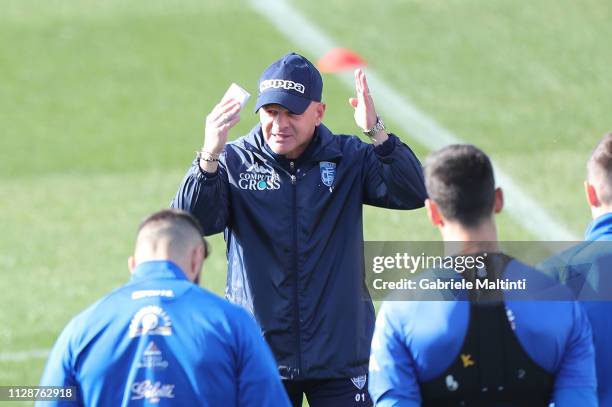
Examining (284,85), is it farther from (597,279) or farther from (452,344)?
(452,344)

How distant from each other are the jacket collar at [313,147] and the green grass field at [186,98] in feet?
21.5

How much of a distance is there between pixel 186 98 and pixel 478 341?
17401 mm

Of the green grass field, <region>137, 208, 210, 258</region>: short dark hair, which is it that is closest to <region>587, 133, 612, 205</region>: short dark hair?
<region>137, 208, 210, 258</region>: short dark hair

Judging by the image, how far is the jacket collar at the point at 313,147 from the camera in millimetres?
6973

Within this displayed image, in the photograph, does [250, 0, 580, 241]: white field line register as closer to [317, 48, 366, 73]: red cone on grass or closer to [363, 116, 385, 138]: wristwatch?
[317, 48, 366, 73]: red cone on grass

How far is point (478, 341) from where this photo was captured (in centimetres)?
491

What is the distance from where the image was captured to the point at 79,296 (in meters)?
13.6

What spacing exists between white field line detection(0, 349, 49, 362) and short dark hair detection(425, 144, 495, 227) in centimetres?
743

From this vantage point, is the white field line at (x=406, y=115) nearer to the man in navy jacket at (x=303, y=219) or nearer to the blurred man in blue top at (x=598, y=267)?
the man in navy jacket at (x=303, y=219)

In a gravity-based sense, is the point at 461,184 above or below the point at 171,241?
above

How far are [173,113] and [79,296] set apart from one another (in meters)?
8.10

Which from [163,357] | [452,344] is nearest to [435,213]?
[452,344]

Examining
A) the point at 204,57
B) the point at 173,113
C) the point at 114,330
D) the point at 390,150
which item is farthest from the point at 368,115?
the point at 204,57

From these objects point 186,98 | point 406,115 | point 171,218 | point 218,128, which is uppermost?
point 186,98
